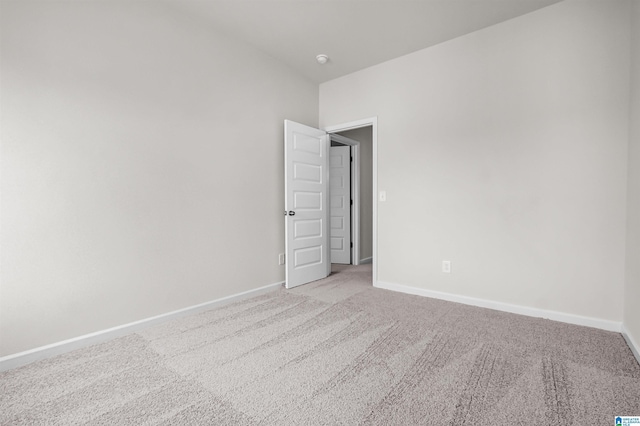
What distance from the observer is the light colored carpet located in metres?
1.38

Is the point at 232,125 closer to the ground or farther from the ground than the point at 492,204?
farther from the ground

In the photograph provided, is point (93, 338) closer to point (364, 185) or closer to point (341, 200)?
point (341, 200)

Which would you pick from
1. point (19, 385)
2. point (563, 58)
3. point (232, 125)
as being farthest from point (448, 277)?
point (19, 385)

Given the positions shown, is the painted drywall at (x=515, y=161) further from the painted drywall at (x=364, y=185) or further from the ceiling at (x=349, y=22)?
the painted drywall at (x=364, y=185)

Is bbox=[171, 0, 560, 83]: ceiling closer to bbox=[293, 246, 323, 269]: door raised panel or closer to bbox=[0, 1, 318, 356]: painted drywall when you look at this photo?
bbox=[0, 1, 318, 356]: painted drywall

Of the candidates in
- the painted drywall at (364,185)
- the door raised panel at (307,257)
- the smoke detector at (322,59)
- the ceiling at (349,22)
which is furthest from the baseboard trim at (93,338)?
the painted drywall at (364,185)

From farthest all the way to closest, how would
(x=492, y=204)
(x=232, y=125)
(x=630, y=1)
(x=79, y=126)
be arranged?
(x=232, y=125), (x=492, y=204), (x=630, y=1), (x=79, y=126)

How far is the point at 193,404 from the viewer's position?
1.45 metres

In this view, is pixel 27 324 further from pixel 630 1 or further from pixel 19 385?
pixel 630 1

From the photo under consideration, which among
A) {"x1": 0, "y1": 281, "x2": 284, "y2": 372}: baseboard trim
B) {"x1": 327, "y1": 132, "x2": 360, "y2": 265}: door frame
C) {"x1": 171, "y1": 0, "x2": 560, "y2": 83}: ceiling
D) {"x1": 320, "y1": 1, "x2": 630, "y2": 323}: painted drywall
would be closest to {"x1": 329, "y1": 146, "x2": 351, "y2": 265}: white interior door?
{"x1": 327, "y1": 132, "x2": 360, "y2": 265}: door frame

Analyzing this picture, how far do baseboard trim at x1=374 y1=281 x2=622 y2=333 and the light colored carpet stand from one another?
13 cm

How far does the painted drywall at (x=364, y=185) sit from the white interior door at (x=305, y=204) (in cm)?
133

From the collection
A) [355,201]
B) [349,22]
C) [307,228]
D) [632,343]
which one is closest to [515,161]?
[632,343]

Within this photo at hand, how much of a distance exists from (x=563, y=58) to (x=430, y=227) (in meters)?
1.87
